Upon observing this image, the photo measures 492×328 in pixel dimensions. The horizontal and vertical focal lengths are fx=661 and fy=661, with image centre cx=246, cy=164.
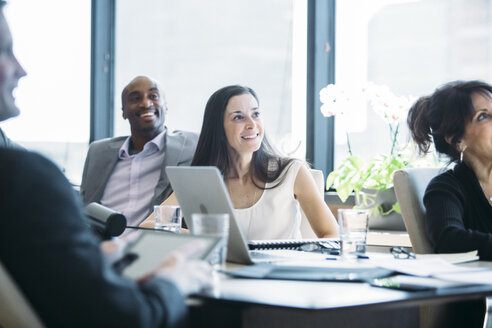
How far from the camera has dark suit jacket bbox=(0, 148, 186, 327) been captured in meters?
0.96

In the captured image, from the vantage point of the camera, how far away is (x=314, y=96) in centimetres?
393

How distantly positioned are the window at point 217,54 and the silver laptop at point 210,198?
2328 mm

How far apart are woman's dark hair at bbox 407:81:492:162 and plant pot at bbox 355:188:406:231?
884 millimetres

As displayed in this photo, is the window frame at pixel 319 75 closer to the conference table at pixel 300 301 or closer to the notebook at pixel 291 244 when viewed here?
the notebook at pixel 291 244

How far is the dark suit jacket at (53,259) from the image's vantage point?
3.14ft

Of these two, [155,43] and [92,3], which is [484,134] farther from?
[92,3]

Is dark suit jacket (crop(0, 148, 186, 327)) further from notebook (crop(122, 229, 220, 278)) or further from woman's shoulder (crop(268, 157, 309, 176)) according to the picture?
woman's shoulder (crop(268, 157, 309, 176))

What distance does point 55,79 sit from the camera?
17.2ft

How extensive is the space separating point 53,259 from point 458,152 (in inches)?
Answer: 67.4

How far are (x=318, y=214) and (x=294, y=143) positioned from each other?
57.8 inches

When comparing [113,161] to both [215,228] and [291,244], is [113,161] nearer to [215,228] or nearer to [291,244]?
[291,244]

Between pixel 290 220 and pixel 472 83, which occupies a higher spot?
pixel 472 83

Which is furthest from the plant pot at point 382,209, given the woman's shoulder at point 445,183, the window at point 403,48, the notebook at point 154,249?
the notebook at point 154,249

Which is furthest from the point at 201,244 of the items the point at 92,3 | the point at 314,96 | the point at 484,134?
the point at 92,3
